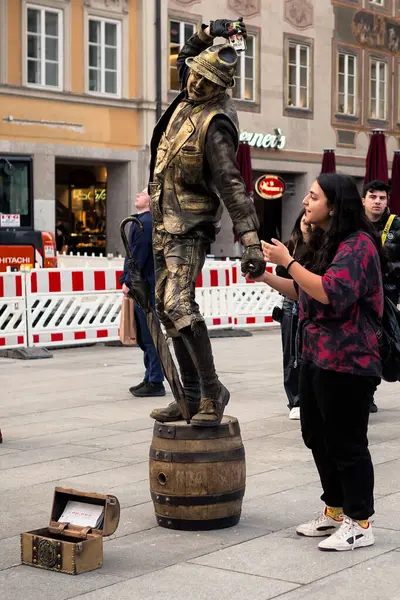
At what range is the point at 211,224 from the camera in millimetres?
6227

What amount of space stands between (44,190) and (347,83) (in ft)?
36.9

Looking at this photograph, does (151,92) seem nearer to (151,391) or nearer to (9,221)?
(9,221)

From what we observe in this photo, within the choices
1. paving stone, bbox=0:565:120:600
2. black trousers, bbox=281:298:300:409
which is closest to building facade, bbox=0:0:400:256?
black trousers, bbox=281:298:300:409

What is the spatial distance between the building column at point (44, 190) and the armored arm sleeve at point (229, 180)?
21003 millimetres

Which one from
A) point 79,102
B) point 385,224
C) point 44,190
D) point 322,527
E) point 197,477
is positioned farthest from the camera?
point 79,102

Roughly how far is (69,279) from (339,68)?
20422mm

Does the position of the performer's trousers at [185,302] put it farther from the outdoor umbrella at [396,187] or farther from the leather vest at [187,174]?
the outdoor umbrella at [396,187]

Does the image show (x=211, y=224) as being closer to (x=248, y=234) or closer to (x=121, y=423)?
(x=248, y=234)

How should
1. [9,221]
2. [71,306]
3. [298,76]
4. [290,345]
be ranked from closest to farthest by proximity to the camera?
[290,345]
[71,306]
[9,221]
[298,76]

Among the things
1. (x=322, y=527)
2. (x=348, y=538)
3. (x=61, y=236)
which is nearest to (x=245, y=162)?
(x=61, y=236)

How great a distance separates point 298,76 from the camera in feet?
107

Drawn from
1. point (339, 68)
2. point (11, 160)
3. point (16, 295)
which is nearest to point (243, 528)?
point (16, 295)

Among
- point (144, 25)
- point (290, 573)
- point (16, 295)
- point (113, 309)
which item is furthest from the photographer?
point (144, 25)

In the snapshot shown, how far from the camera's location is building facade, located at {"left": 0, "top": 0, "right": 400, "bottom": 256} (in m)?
26.6
